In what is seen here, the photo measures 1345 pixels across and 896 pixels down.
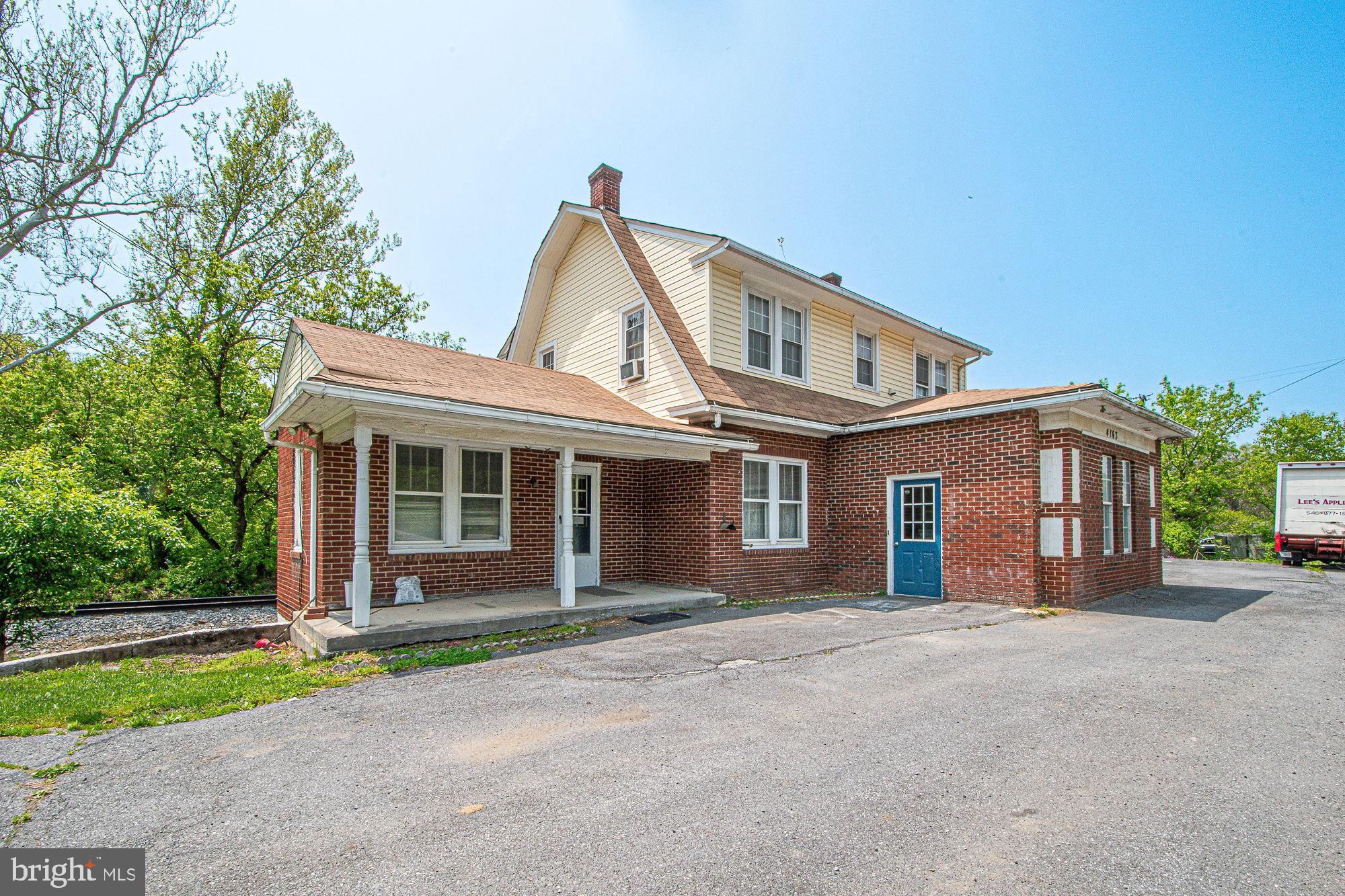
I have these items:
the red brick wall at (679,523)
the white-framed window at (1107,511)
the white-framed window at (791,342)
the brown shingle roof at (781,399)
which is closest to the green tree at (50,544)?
the red brick wall at (679,523)

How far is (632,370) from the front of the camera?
12625mm

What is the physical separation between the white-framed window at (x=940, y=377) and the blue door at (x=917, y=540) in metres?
5.95

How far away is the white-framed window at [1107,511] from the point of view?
37.8 feet

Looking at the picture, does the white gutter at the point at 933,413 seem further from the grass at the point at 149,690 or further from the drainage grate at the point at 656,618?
the grass at the point at 149,690

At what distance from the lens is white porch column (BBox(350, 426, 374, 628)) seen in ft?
23.6

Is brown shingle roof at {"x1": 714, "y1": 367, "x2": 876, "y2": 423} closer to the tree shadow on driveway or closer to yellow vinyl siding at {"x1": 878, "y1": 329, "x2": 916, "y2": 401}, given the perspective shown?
yellow vinyl siding at {"x1": 878, "y1": 329, "x2": 916, "y2": 401}

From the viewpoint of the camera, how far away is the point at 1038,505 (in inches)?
396

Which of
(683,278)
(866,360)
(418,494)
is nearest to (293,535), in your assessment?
(418,494)

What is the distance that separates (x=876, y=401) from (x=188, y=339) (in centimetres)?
1720

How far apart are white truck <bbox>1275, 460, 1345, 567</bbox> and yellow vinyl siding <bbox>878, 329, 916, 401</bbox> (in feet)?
41.4

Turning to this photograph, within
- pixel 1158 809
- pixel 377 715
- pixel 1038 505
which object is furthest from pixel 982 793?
pixel 1038 505

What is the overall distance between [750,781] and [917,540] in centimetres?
877

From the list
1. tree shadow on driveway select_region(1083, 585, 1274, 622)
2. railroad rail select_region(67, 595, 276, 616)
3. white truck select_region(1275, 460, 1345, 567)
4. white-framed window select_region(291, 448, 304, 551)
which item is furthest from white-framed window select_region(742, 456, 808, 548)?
white truck select_region(1275, 460, 1345, 567)

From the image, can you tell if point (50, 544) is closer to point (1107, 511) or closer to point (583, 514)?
point (583, 514)
